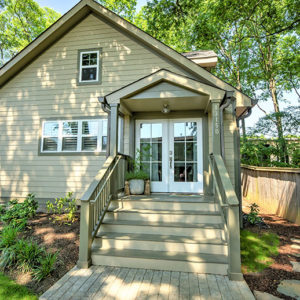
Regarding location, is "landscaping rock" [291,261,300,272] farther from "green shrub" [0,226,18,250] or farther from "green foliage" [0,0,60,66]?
"green foliage" [0,0,60,66]

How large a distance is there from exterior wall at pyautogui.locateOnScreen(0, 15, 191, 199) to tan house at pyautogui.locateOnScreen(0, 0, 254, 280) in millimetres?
30

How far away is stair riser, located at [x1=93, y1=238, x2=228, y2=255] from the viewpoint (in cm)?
331

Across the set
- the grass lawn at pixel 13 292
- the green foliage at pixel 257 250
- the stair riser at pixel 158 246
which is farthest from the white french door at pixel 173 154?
the grass lawn at pixel 13 292

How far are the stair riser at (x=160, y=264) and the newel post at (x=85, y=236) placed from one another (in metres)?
0.14

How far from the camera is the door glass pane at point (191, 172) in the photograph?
230 inches

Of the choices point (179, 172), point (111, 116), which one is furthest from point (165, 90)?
point (179, 172)

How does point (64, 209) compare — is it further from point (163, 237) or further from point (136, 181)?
point (163, 237)

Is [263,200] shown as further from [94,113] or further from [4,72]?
[4,72]

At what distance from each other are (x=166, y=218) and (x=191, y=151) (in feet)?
7.92

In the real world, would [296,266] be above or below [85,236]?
below

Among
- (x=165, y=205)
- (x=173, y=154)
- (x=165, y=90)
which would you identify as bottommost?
(x=165, y=205)

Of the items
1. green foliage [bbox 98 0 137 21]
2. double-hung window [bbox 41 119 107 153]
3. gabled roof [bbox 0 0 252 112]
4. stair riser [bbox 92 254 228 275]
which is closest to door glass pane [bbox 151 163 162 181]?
double-hung window [bbox 41 119 107 153]

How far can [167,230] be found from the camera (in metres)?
3.74

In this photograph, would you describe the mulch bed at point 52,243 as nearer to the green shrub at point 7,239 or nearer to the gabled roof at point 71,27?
the green shrub at point 7,239
